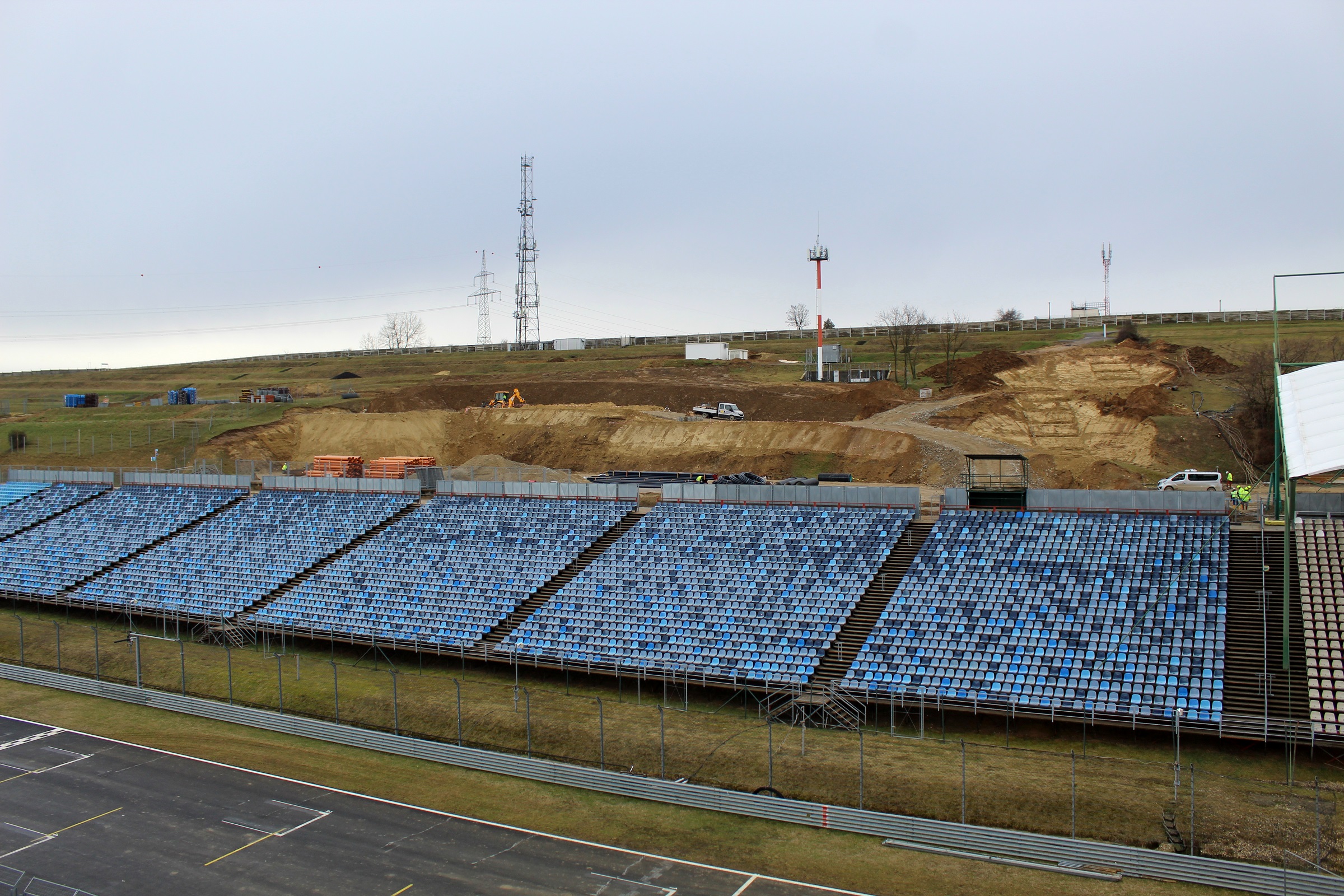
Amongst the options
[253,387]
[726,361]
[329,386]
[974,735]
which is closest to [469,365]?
[329,386]

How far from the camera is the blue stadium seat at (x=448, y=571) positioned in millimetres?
39500

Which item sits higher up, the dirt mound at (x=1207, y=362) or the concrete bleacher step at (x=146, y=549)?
the dirt mound at (x=1207, y=362)

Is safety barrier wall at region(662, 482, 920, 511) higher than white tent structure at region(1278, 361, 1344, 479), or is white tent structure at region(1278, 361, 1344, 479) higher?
white tent structure at region(1278, 361, 1344, 479)

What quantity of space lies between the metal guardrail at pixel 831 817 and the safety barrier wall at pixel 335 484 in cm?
2039

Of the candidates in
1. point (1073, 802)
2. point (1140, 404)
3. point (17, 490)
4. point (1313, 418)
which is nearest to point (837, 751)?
point (1073, 802)

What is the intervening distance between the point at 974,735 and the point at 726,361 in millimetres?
70960

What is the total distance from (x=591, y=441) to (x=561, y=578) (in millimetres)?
28904

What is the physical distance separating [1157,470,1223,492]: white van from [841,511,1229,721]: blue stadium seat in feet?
40.5

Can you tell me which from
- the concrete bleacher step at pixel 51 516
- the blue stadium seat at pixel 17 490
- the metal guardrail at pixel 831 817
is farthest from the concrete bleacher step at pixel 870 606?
the blue stadium seat at pixel 17 490

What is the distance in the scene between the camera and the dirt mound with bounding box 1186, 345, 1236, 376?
6656cm

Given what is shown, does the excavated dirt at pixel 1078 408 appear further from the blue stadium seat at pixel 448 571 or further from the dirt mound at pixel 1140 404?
the blue stadium seat at pixel 448 571

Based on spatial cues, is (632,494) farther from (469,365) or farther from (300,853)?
(469,365)

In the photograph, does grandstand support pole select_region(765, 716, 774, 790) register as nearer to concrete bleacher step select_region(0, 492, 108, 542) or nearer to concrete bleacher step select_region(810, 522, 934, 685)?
concrete bleacher step select_region(810, 522, 934, 685)

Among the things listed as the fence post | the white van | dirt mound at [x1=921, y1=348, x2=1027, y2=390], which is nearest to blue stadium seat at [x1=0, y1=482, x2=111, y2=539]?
the fence post
